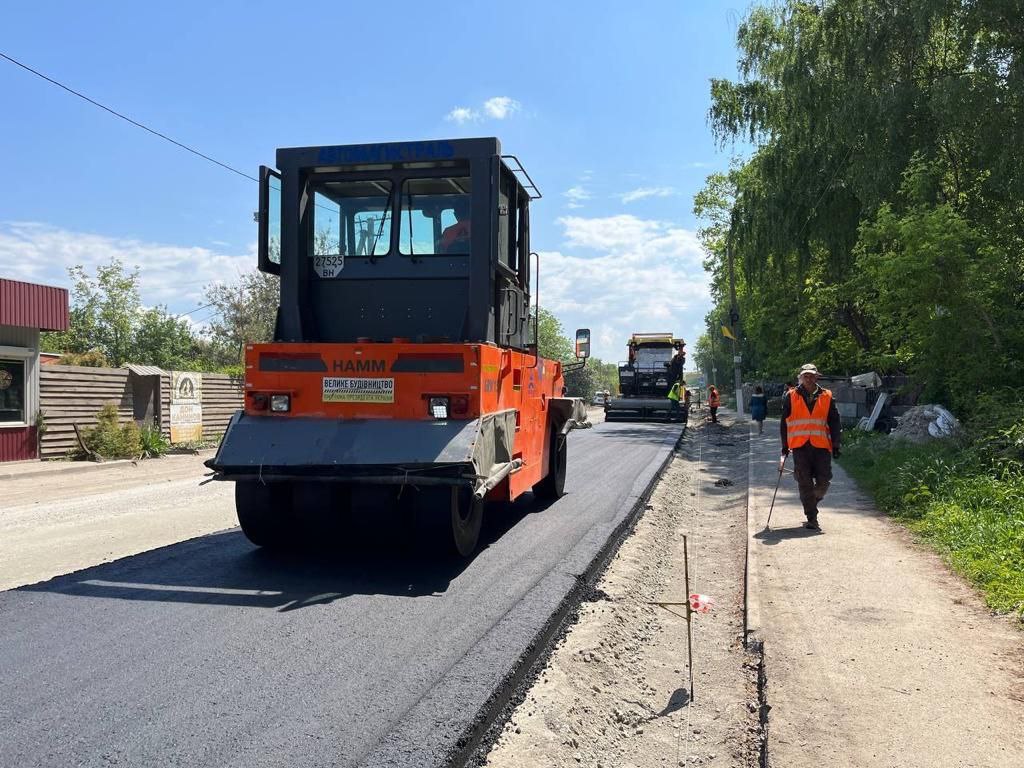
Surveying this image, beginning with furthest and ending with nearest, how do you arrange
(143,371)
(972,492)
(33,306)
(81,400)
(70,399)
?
(143,371)
(81,400)
(70,399)
(33,306)
(972,492)

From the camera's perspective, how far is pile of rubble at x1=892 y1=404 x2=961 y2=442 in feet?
41.2

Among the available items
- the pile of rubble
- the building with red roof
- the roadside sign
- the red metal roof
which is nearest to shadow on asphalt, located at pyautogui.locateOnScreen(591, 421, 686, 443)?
the pile of rubble

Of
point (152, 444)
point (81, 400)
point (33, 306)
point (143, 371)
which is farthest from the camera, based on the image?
point (143, 371)

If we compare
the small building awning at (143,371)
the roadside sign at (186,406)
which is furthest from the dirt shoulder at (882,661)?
the roadside sign at (186,406)

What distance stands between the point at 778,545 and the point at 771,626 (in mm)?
2570

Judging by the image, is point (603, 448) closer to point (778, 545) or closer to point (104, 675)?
point (778, 545)

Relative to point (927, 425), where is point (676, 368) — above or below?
above

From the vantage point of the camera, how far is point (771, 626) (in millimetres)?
5145

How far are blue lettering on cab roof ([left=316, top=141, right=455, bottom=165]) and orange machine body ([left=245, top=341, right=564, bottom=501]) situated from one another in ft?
5.51

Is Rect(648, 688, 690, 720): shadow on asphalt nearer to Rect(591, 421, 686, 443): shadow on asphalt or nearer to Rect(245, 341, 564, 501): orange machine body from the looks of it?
Rect(245, 341, 564, 501): orange machine body

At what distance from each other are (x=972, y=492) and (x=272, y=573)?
23.0ft

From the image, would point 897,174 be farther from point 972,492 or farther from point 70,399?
point 70,399

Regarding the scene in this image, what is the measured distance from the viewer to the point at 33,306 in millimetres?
15672

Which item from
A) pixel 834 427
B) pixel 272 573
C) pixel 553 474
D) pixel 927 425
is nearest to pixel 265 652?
pixel 272 573
